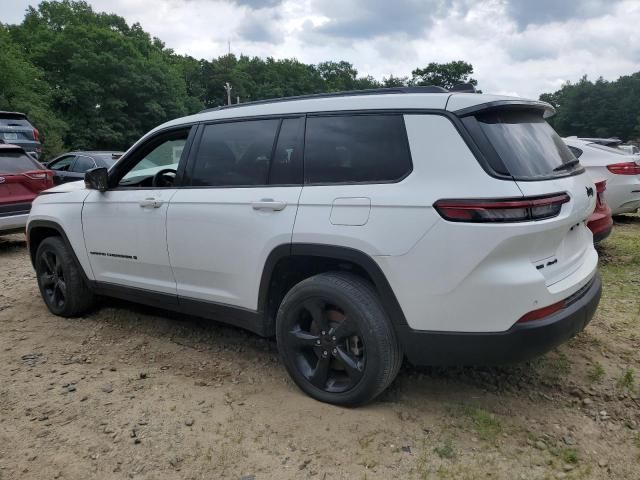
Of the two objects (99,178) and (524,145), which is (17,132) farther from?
(524,145)

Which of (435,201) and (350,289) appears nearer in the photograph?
(435,201)

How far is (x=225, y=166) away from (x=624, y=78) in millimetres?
88772

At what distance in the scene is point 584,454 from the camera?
2461mm

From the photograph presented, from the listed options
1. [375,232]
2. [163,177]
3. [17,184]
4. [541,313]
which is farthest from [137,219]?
[17,184]

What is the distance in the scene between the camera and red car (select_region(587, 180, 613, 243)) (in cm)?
478

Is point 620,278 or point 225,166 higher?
point 225,166

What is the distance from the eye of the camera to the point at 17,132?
42.3ft

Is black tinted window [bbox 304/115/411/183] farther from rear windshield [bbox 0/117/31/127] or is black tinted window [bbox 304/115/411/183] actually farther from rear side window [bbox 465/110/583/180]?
rear windshield [bbox 0/117/31/127]

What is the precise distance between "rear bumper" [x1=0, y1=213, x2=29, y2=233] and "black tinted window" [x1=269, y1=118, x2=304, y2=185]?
17.7 feet

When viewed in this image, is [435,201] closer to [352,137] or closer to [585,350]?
[352,137]

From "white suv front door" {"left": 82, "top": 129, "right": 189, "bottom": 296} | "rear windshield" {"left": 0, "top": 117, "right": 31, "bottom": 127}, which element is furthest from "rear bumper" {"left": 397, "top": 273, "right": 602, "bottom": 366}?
"rear windshield" {"left": 0, "top": 117, "right": 31, "bottom": 127}

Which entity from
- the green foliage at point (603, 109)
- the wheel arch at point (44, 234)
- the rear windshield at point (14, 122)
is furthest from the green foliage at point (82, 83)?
the green foliage at point (603, 109)

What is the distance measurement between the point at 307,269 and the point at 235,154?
0.94 metres

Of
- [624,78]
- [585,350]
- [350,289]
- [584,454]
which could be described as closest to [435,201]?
A: [350,289]
